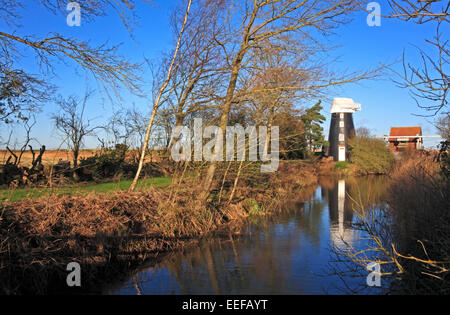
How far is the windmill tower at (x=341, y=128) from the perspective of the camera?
43938mm

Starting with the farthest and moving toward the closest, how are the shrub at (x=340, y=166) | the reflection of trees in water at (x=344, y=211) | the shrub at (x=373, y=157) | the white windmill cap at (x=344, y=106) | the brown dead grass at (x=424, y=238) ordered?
the white windmill cap at (x=344, y=106) < the shrub at (x=340, y=166) < the shrub at (x=373, y=157) < the reflection of trees in water at (x=344, y=211) < the brown dead grass at (x=424, y=238)

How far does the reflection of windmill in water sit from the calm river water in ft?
0.10

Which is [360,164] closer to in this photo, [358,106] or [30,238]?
[358,106]

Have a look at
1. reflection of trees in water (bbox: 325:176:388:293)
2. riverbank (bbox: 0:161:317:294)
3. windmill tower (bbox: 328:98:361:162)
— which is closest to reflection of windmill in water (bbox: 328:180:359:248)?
reflection of trees in water (bbox: 325:176:388:293)

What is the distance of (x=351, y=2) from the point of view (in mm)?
9305

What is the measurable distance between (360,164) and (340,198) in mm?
18626

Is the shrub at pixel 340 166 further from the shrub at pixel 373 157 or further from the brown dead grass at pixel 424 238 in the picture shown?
the brown dead grass at pixel 424 238

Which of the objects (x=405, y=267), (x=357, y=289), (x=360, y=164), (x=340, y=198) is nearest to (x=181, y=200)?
(x=357, y=289)

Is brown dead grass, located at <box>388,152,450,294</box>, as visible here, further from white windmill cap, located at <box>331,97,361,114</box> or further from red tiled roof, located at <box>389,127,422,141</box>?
red tiled roof, located at <box>389,127,422,141</box>

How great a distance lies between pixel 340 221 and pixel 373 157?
24.5 m

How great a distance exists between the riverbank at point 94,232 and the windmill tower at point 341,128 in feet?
117

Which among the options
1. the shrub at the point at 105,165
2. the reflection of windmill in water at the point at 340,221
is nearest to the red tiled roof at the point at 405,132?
the reflection of windmill in water at the point at 340,221

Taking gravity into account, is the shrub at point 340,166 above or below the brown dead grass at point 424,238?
above

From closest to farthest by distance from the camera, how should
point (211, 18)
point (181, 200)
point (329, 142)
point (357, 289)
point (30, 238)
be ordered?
point (357, 289)
point (30, 238)
point (181, 200)
point (211, 18)
point (329, 142)
